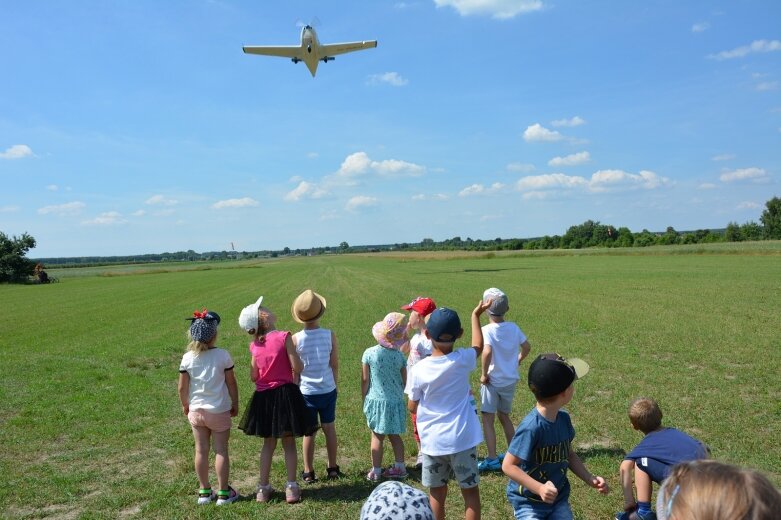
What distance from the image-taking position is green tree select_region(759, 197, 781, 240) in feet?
319

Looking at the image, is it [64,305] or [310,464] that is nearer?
[310,464]

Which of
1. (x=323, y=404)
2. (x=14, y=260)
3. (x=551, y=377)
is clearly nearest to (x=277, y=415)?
(x=323, y=404)

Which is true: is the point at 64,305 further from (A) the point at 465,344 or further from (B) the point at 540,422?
(B) the point at 540,422

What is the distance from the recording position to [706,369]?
32.4 ft

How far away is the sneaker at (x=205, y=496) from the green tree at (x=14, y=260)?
255 feet

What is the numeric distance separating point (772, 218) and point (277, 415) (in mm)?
121072

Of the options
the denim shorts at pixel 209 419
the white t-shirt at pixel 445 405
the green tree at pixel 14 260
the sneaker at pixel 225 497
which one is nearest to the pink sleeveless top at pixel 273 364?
the denim shorts at pixel 209 419

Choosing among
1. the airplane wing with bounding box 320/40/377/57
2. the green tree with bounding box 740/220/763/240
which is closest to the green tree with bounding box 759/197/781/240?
the green tree with bounding box 740/220/763/240

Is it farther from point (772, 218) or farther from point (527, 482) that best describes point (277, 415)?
point (772, 218)

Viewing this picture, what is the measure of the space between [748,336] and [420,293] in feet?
58.5

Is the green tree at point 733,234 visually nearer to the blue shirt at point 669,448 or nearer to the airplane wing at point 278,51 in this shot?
the airplane wing at point 278,51

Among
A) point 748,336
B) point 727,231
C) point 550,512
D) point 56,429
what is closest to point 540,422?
point 550,512

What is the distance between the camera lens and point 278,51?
36438 mm

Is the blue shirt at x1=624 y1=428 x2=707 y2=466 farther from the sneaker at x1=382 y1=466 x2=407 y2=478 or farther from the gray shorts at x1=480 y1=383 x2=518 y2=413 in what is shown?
the sneaker at x1=382 y1=466 x2=407 y2=478
